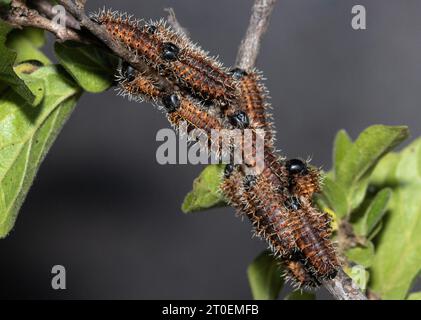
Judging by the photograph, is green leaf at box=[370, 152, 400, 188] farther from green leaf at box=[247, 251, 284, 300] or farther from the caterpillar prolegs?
the caterpillar prolegs

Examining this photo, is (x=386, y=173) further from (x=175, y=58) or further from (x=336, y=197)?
(x=175, y=58)

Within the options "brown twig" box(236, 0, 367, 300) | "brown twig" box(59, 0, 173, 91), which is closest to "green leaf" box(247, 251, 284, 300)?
"brown twig" box(236, 0, 367, 300)

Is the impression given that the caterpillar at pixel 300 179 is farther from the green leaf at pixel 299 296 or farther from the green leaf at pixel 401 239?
the green leaf at pixel 401 239

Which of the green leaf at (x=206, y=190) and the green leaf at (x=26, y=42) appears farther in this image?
the green leaf at (x=26, y=42)

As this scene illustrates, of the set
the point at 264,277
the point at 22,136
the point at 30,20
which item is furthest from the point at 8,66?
the point at 264,277

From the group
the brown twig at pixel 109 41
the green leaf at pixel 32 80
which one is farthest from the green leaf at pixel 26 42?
the brown twig at pixel 109 41

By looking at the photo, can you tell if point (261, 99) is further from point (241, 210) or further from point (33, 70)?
point (33, 70)
